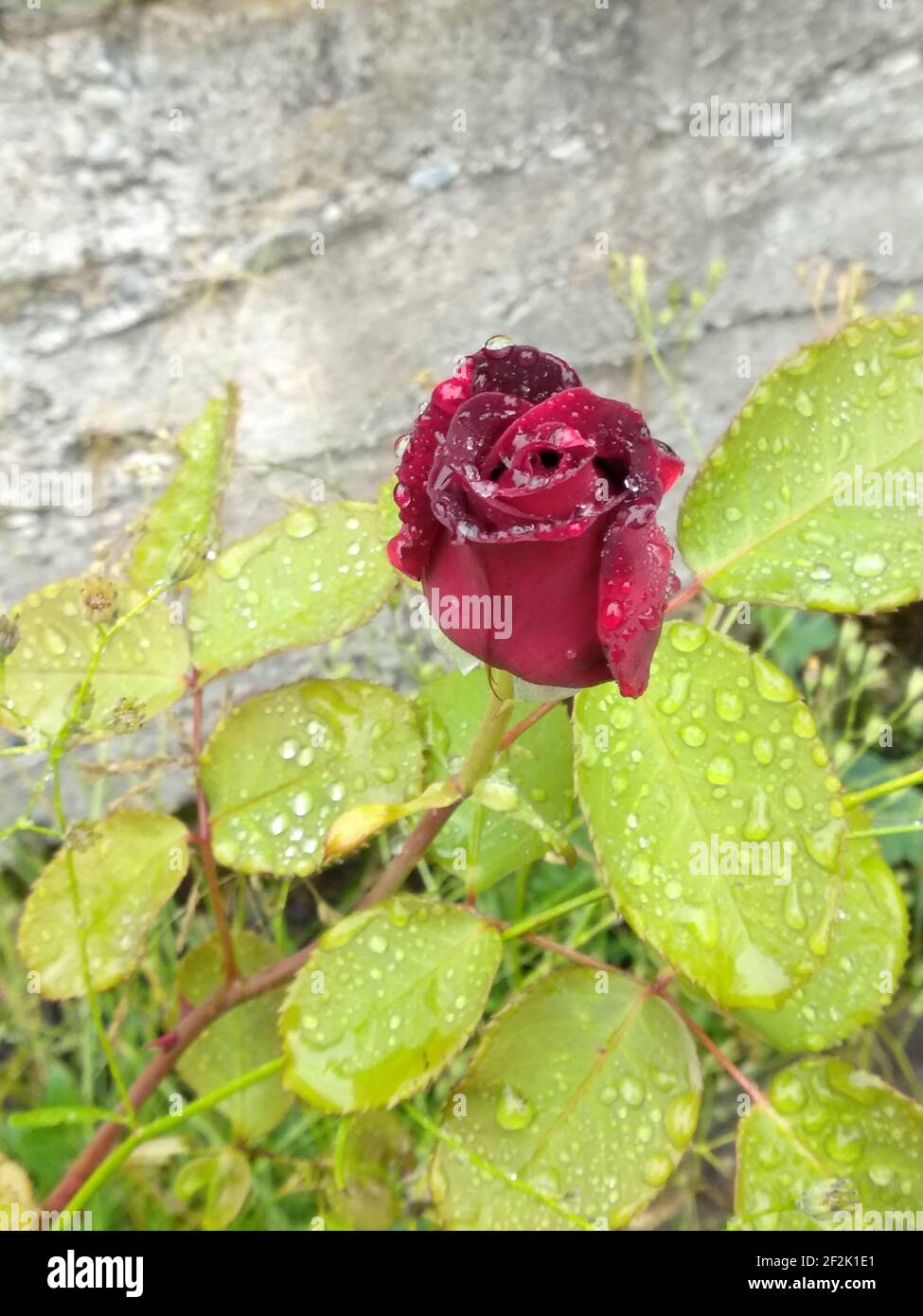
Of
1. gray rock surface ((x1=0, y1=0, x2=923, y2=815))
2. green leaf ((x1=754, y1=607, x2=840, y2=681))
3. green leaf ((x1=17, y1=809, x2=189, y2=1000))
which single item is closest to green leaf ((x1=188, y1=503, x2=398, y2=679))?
green leaf ((x1=17, y1=809, x2=189, y2=1000))

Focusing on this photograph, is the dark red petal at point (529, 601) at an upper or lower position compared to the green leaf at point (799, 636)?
upper

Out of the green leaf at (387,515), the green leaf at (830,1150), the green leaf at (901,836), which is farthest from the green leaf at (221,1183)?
the green leaf at (901,836)

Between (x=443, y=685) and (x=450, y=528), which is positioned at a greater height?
(x=450, y=528)

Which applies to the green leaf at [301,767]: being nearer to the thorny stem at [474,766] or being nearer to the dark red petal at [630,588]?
the thorny stem at [474,766]

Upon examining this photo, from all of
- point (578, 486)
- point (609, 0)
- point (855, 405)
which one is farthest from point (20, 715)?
point (609, 0)
